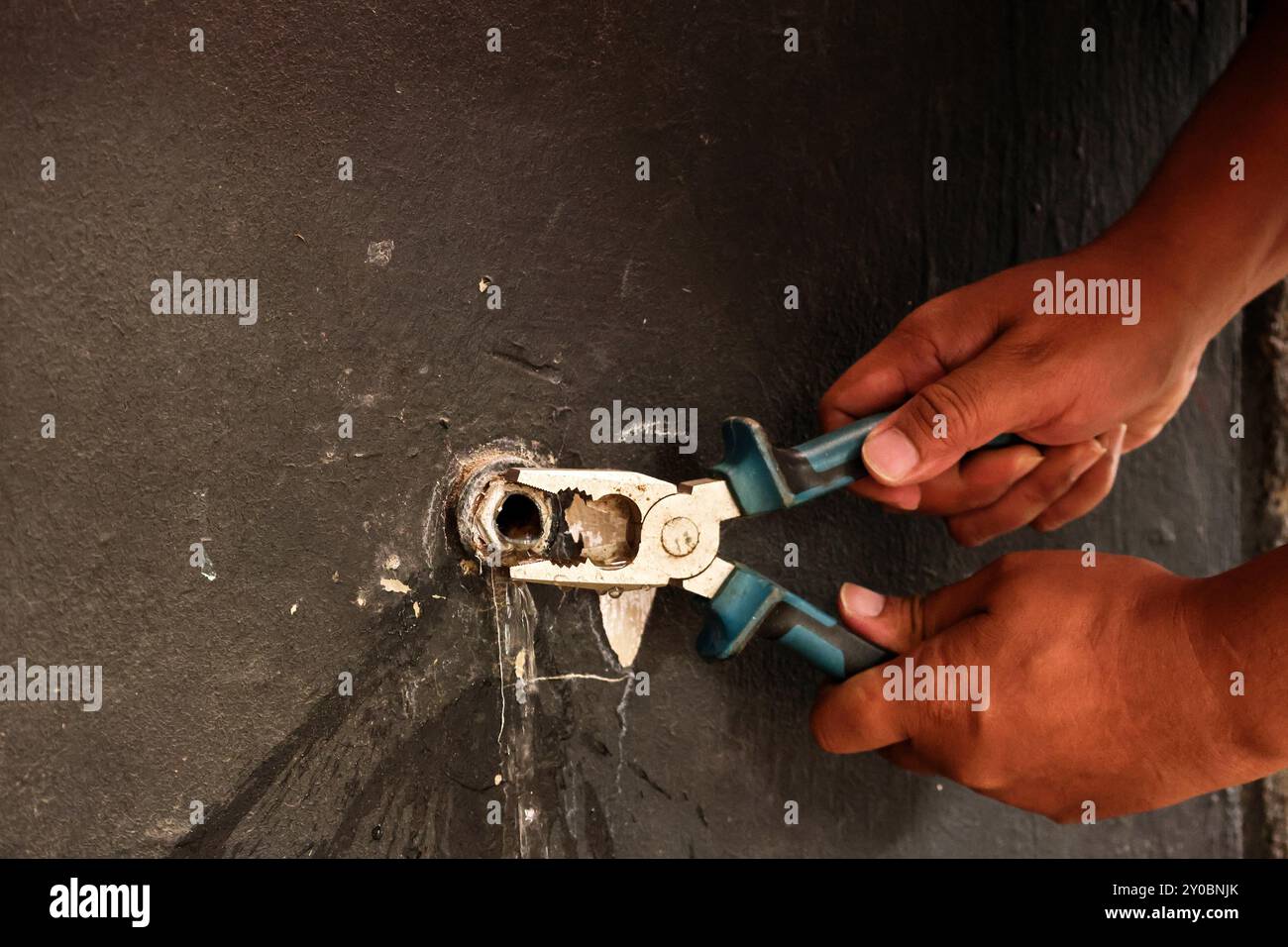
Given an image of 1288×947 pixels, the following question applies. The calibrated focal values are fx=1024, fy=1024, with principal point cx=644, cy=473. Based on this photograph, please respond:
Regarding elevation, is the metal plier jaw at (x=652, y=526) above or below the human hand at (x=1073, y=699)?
above

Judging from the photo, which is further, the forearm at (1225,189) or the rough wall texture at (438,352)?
the forearm at (1225,189)

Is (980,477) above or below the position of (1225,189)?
below

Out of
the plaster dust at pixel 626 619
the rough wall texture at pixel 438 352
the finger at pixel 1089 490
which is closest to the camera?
the rough wall texture at pixel 438 352

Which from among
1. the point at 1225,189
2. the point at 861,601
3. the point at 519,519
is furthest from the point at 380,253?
the point at 1225,189

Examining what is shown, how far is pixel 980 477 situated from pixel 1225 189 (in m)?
0.29

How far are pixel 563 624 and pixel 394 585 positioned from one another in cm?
12

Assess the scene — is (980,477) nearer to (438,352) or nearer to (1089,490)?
(1089,490)

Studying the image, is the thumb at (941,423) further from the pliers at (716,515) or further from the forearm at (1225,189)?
the forearm at (1225,189)

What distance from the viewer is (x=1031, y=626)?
0.71 metres

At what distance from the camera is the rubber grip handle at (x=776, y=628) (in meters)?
0.69

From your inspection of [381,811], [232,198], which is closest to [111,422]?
[232,198]

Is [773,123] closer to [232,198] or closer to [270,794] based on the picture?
[232,198]

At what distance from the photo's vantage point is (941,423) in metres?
0.69

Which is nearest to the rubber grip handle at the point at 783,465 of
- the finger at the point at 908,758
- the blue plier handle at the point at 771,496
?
the blue plier handle at the point at 771,496
